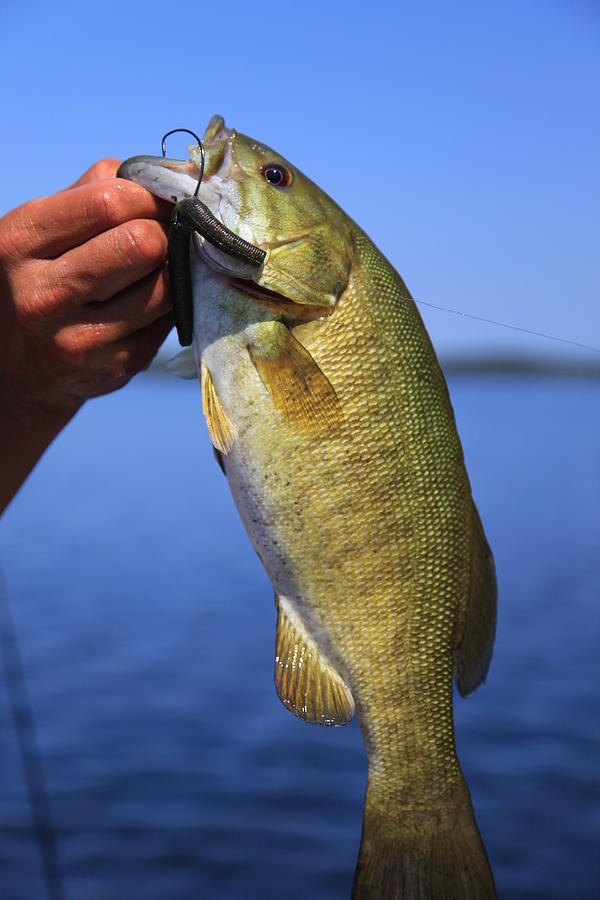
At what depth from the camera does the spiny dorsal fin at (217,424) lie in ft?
9.12

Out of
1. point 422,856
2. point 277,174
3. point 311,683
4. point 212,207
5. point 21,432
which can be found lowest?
point 422,856

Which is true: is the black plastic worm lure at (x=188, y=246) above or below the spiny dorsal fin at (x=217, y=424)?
above

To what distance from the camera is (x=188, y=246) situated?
2814mm

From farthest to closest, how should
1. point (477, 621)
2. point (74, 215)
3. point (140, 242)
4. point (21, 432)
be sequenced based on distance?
point (21, 432)
point (477, 621)
point (74, 215)
point (140, 242)

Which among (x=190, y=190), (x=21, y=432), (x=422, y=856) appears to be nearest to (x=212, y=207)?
(x=190, y=190)

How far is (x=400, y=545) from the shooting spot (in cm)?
285

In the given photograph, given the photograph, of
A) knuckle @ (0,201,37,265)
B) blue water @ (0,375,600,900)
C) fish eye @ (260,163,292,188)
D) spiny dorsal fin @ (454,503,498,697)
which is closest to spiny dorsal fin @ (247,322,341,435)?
fish eye @ (260,163,292,188)

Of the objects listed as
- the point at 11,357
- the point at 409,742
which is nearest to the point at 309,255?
the point at 11,357

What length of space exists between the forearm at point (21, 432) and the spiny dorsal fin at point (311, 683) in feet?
4.07

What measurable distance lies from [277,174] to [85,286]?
2.24 feet

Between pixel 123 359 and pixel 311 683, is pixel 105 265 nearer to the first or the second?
pixel 123 359

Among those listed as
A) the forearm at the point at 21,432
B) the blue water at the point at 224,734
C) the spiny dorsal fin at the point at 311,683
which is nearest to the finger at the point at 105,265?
the forearm at the point at 21,432

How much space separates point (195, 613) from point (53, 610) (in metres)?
2.23

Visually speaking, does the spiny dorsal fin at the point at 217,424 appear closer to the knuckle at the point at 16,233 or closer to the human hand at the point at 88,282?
the human hand at the point at 88,282
